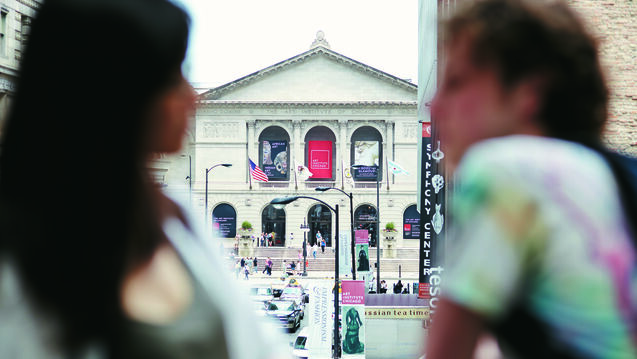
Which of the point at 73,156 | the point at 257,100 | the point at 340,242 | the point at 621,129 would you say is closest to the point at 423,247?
the point at 621,129

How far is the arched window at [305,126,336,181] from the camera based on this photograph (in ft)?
216

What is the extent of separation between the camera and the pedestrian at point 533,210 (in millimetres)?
1024

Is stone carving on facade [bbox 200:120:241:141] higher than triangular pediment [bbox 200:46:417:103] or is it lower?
lower

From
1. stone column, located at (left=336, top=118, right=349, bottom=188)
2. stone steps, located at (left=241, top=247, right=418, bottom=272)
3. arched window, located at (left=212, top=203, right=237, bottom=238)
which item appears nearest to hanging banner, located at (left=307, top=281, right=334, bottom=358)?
stone steps, located at (left=241, top=247, right=418, bottom=272)

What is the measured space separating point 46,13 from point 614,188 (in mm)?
1018

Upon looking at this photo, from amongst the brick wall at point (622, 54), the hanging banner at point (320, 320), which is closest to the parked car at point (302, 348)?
the hanging banner at point (320, 320)

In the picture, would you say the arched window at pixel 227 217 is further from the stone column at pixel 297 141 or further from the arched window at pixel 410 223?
the arched window at pixel 410 223

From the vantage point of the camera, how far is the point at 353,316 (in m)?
22.2

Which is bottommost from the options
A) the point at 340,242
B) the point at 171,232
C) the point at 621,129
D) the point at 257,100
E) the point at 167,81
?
the point at 340,242

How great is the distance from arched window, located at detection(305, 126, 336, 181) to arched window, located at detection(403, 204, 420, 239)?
28.7ft

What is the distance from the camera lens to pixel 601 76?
122cm

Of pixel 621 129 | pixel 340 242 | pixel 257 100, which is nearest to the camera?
pixel 621 129

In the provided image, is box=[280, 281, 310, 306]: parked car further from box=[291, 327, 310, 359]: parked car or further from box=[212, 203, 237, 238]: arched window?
box=[212, 203, 237, 238]: arched window

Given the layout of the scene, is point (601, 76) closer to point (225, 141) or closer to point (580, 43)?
point (580, 43)
